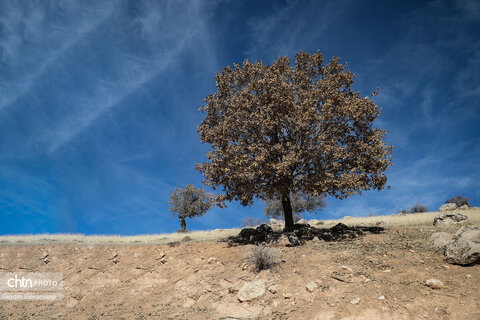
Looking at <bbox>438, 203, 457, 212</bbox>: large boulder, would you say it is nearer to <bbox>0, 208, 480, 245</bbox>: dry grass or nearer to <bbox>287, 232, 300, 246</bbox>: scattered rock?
<bbox>0, 208, 480, 245</bbox>: dry grass

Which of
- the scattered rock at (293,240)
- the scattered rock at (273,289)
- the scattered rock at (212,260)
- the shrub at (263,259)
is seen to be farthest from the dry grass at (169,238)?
the scattered rock at (273,289)

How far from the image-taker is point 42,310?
17.4 meters

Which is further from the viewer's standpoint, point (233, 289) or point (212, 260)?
point (212, 260)

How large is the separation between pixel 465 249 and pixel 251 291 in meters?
8.39

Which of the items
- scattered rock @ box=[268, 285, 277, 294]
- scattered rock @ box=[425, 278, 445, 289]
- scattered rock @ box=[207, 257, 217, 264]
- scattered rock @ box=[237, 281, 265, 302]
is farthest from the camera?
scattered rock @ box=[207, 257, 217, 264]

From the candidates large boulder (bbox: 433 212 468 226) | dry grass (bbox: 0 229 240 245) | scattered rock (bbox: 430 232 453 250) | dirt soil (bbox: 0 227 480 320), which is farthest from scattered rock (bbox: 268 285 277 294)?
large boulder (bbox: 433 212 468 226)

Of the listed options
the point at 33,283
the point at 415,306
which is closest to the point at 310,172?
the point at 415,306

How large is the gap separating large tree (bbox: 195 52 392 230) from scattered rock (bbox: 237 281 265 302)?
6.82 m

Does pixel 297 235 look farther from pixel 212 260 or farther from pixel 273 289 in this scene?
pixel 273 289

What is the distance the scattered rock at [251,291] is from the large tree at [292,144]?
22.4 ft

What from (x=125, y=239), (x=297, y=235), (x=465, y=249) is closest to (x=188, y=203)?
(x=125, y=239)

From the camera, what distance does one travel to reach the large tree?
60.4 ft

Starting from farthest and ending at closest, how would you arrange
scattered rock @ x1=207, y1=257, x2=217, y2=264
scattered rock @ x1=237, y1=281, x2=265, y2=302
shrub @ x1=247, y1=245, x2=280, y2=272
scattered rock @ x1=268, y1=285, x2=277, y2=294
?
1. scattered rock @ x1=207, y1=257, x2=217, y2=264
2. shrub @ x1=247, y1=245, x2=280, y2=272
3. scattered rock @ x1=237, y1=281, x2=265, y2=302
4. scattered rock @ x1=268, y1=285, x2=277, y2=294

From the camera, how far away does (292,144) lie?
771 inches
